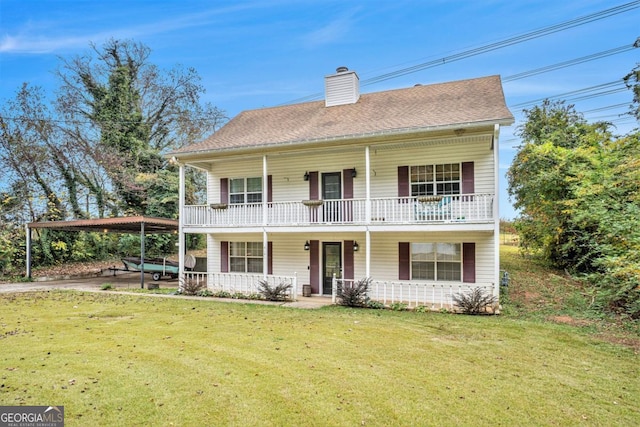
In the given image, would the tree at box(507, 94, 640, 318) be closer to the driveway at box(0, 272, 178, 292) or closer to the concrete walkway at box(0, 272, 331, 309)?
the concrete walkway at box(0, 272, 331, 309)

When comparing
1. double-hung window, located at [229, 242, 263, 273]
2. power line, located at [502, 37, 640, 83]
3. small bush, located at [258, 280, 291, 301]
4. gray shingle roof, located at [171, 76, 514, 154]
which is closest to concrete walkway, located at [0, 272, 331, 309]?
small bush, located at [258, 280, 291, 301]

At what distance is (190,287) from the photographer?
1305 centimetres

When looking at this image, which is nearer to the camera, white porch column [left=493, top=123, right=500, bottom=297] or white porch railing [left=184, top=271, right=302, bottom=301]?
white porch column [left=493, top=123, right=500, bottom=297]

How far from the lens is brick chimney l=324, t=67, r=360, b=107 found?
1513 centimetres

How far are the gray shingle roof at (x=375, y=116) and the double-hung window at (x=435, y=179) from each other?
5.00 feet

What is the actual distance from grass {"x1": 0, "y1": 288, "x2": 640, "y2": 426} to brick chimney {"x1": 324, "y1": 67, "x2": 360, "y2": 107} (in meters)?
9.47

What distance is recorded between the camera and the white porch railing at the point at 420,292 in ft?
34.6

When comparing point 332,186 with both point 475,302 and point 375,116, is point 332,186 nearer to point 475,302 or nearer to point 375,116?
point 375,116

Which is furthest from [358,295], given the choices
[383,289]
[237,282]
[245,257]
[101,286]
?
[101,286]

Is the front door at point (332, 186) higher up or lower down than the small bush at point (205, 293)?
higher up

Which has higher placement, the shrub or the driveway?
the shrub

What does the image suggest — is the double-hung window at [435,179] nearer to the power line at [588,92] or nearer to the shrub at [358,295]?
the shrub at [358,295]

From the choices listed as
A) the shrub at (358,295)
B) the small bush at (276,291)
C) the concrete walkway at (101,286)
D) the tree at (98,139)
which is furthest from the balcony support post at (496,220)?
the tree at (98,139)

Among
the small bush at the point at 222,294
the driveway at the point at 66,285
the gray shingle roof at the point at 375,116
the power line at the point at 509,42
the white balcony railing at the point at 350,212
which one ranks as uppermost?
the power line at the point at 509,42
